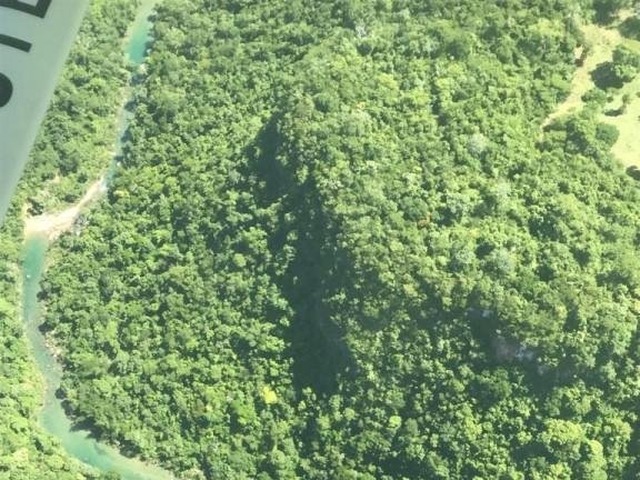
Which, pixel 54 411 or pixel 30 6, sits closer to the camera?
pixel 30 6

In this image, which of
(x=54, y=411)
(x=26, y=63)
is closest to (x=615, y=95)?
(x=54, y=411)

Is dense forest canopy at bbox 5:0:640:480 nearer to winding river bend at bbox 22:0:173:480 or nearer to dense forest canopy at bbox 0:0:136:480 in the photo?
winding river bend at bbox 22:0:173:480

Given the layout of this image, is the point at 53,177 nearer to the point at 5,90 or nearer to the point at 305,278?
the point at 305,278

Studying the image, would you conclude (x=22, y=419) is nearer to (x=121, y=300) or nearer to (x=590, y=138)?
(x=121, y=300)

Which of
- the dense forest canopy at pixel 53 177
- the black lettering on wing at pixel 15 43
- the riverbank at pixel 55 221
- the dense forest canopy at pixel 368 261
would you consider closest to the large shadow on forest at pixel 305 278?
the dense forest canopy at pixel 368 261

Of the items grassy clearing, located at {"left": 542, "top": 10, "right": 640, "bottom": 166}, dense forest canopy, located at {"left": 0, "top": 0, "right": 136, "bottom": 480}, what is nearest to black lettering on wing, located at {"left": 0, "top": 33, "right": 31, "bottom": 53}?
grassy clearing, located at {"left": 542, "top": 10, "right": 640, "bottom": 166}

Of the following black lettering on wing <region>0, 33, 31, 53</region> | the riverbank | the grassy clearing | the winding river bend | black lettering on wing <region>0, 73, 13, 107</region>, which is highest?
the grassy clearing

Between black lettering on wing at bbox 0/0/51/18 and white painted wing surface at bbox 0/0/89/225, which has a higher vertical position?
black lettering on wing at bbox 0/0/51/18
